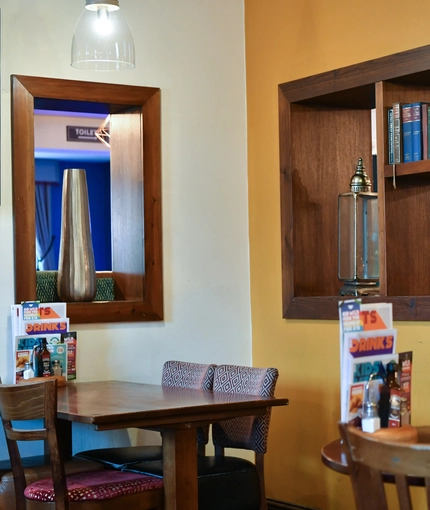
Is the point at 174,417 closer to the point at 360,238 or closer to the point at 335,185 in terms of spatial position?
the point at 360,238

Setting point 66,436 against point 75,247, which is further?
point 75,247

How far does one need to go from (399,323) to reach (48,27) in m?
2.07

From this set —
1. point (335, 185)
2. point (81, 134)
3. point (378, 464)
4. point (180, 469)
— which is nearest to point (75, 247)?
point (335, 185)

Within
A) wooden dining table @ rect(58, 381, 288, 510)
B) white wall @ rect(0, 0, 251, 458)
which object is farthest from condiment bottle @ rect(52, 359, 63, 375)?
wooden dining table @ rect(58, 381, 288, 510)

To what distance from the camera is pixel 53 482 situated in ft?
9.16

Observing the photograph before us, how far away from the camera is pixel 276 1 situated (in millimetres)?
4207

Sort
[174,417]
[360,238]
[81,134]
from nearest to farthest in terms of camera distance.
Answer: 1. [174,417]
2. [360,238]
3. [81,134]

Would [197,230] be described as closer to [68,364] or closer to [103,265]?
[68,364]

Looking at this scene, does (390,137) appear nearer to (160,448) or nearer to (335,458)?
(160,448)

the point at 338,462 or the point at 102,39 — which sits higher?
the point at 102,39

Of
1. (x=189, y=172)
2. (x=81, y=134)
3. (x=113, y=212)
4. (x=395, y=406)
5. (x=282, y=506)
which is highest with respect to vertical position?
(x=81, y=134)

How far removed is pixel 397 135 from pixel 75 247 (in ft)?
5.11

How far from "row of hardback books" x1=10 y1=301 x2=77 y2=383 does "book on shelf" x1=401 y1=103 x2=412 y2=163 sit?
1603 mm

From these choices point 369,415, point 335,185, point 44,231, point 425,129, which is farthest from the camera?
point 44,231
